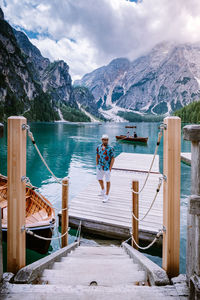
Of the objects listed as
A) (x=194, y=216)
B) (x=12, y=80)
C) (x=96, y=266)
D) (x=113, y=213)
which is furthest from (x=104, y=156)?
(x=12, y=80)

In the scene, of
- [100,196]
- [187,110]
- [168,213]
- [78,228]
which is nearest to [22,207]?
[168,213]

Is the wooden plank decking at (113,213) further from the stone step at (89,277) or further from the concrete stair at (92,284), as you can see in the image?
the stone step at (89,277)

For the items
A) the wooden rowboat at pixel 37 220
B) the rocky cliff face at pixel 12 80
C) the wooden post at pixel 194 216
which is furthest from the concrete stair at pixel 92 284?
the rocky cliff face at pixel 12 80

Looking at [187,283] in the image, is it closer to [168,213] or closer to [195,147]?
[168,213]

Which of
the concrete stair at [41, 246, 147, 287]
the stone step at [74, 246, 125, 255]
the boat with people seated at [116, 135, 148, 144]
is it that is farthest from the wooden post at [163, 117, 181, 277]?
the boat with people seated at [116, 135, 148, 144]

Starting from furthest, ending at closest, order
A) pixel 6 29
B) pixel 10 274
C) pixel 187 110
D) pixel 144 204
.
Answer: pixel 6 29 → pixel 187 110 → pixel 144 204 → pixel 10 274

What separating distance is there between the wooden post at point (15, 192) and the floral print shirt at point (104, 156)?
3.90 meters

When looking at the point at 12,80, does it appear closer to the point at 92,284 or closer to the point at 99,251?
the point at 99,251

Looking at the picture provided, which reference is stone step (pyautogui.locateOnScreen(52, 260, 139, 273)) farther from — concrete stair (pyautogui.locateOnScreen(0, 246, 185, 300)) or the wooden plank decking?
the wooden plank decking

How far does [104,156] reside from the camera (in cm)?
624

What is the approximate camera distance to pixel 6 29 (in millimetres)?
123625

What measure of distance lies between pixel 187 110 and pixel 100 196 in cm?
8088

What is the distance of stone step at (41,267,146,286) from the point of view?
2.44m

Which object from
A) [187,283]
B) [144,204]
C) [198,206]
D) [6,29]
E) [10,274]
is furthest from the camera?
[6,29]
